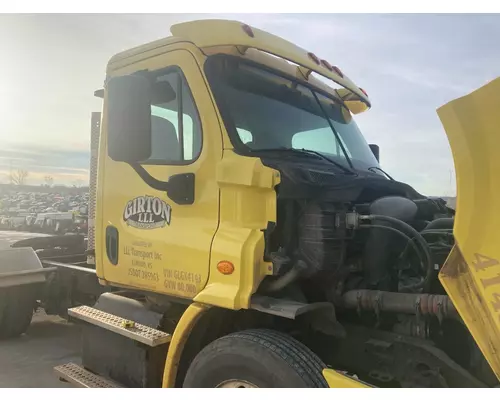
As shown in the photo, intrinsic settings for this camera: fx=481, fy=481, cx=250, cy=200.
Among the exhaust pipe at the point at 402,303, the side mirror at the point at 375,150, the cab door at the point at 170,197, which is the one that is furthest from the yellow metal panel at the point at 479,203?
the side mirror at the point at 375,150

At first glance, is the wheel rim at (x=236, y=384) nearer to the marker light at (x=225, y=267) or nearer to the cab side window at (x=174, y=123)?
the marker light at (x=225, y=267)

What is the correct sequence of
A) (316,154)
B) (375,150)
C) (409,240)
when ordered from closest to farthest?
(409,240) < (316,154) < (375,150)

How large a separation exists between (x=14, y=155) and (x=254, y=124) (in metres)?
1.64

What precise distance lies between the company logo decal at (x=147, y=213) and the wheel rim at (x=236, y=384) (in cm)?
100

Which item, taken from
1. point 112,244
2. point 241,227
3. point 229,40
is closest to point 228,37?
point 229,40

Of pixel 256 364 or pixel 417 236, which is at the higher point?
pixel 417 236

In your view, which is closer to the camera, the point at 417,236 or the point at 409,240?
the point at 417,236

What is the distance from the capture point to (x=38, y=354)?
5.04 metres

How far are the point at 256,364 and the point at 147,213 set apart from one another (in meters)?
1.20

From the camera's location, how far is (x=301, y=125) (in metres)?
3.32

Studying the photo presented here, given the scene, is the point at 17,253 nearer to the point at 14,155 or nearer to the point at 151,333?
the point at 14,155

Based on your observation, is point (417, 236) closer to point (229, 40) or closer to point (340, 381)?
point (340, 381)

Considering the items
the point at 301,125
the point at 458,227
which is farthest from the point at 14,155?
the point at 458,227

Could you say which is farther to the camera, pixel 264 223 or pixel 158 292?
pixel 158 292
